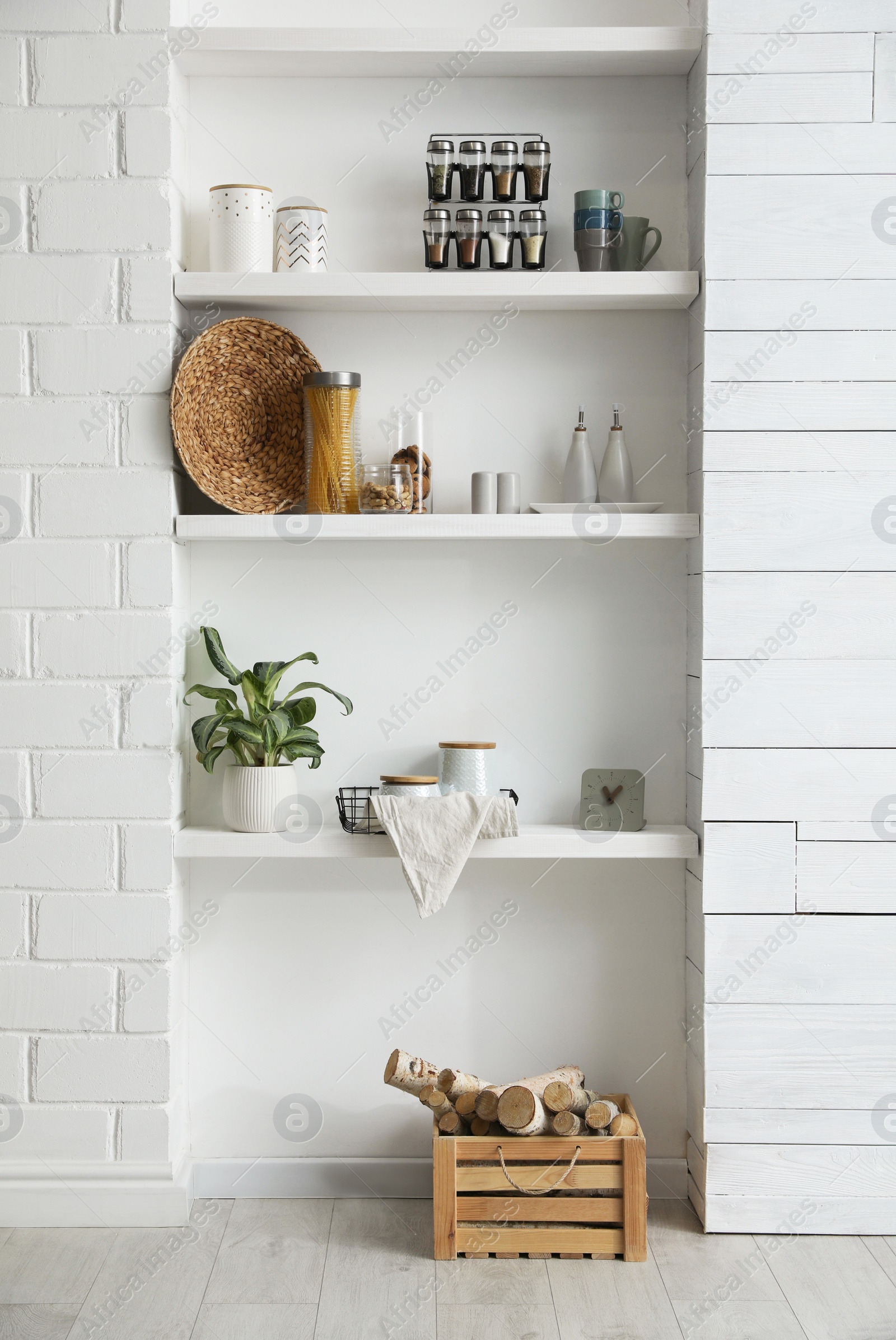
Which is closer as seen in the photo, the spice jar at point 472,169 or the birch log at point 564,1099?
the birch log at point 564,1099

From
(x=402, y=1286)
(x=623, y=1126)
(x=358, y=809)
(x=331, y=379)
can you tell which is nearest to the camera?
(x=402, y=1286)

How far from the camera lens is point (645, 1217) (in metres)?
2.10

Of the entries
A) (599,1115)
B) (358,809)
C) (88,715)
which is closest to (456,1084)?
(599,1115)

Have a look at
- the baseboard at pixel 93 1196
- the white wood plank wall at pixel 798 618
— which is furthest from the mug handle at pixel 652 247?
the baseboard at pixel 93 1196

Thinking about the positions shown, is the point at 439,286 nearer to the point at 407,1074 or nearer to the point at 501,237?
the point at 501,237

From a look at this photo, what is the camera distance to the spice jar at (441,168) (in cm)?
223

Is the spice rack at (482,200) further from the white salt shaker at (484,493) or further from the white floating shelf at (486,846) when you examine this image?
the white floating shelf at (486,846)

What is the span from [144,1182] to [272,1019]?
402 mm

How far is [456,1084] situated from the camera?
2182 mm

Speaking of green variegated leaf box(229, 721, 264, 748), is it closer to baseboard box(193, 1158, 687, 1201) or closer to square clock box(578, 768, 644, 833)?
square clock box(578, 768, 644, 833)

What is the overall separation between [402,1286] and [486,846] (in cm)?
82

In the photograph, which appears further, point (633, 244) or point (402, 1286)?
point (633, 244)

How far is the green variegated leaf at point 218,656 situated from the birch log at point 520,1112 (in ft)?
3.22

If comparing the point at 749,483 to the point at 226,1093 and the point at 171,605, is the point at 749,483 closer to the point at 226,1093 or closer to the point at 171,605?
the point at 171,605
